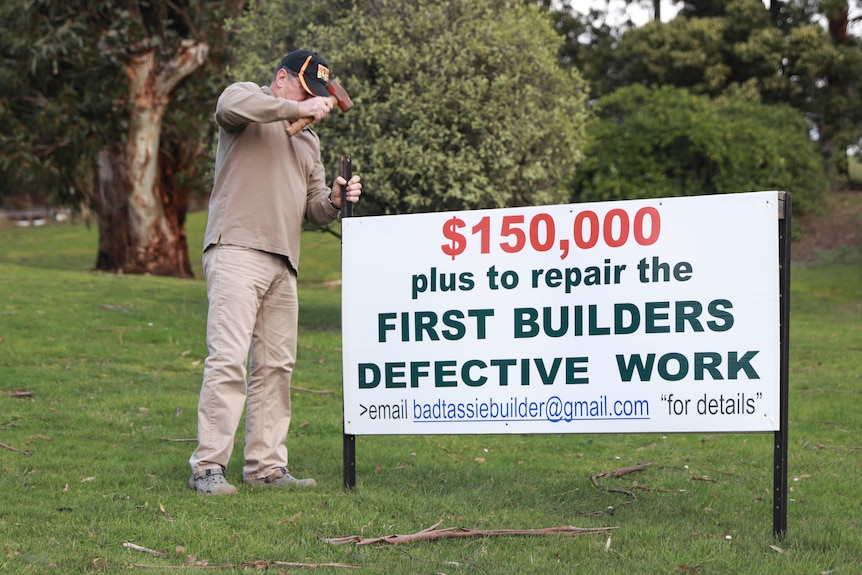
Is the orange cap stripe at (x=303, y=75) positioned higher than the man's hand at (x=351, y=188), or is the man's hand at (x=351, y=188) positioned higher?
the orange cap stripe at (x=303, y=75)

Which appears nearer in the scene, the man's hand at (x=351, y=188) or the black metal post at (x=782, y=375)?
the black metal post at (x=782, y=375)

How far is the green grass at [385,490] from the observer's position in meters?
3.83

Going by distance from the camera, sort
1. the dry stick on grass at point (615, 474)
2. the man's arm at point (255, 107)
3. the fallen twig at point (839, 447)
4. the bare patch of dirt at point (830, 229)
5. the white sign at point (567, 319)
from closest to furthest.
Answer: the white sign at point (567, 319)
the man's arm at point (255, 107)
the dry stick on grass at point (615, 474)
the fallen twig at point (839, 447)
the bare patch of dirt at point (830, 229)

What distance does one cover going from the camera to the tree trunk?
782 inches

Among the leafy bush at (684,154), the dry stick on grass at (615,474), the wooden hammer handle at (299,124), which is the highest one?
the leafy bush at (684,154)

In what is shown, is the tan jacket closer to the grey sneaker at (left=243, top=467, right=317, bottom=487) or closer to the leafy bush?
the grey sneaker at (left=243, top=467, right=317, bottom=487)

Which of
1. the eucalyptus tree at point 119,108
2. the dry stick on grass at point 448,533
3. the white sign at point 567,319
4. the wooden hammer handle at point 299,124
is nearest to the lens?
the dry stick on grass at point 448,533

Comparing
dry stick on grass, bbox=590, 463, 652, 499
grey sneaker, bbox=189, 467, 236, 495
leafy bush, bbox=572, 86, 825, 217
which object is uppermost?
leafy bush, bbox=572, 86, 825, 217

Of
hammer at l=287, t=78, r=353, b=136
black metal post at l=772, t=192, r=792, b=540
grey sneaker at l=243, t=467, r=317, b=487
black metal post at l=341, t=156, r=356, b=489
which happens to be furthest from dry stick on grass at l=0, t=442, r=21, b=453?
black metal post at l=772, t=192, r=792, b=540

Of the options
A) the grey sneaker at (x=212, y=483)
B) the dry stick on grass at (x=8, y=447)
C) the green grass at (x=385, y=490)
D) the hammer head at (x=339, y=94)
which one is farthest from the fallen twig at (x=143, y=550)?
the hammer head at (x=339, y=94)

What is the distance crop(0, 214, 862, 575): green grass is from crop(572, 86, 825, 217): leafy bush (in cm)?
1231

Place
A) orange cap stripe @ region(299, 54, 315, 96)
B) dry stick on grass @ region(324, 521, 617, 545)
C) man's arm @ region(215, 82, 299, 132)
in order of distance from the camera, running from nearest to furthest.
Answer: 1. dry stick on grass @ region(324, 521, 617, 545)
2. man's arm @ region(215, 82, 299, 132)
3. orange cap stripe @ region(299, 54, 315, 96)

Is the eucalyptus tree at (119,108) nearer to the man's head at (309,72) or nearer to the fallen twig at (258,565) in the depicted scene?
the man's head at (309,72)

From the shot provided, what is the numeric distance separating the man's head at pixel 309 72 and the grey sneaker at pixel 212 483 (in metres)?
1.95
